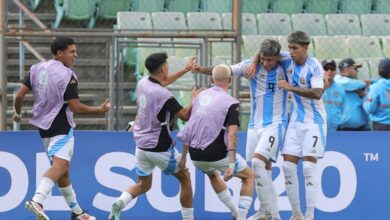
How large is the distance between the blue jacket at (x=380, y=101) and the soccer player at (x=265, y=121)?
2482 mm

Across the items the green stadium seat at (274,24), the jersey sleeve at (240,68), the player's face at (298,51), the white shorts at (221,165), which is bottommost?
the white shorts at (221,165)

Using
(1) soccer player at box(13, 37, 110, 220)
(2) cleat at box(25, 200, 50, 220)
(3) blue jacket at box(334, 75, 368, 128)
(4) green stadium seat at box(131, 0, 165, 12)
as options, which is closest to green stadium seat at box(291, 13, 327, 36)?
(4) green stadium seat at box(131, 0, 165, 12)

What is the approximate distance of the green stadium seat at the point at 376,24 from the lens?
60.8 feet

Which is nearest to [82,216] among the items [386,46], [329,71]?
[329,71]

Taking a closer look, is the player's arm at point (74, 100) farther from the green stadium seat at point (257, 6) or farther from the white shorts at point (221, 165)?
the green stadium seat at point (257, 6)

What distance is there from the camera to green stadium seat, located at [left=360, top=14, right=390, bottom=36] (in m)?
18.5

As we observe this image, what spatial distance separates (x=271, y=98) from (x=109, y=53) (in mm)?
3008

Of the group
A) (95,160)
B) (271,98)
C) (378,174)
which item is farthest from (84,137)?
(378,174)

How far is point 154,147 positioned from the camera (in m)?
12.3

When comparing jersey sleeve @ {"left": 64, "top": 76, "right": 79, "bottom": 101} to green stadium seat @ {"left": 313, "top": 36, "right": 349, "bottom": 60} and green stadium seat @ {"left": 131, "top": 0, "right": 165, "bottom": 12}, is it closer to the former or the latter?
green stadium seat @ {"left": 131, "top": 0, "right": 165, "bottom": 12}

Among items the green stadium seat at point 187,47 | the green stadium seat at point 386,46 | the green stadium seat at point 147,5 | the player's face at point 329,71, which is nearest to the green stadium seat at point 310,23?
the green stadium seat at point 386,46

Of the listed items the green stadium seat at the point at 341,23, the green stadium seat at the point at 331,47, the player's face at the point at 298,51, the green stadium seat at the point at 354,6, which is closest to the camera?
the player's face at the point at 298,51

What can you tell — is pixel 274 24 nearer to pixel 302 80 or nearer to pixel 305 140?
pixel 302 80

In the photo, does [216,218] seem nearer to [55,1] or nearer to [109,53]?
[109,53]
